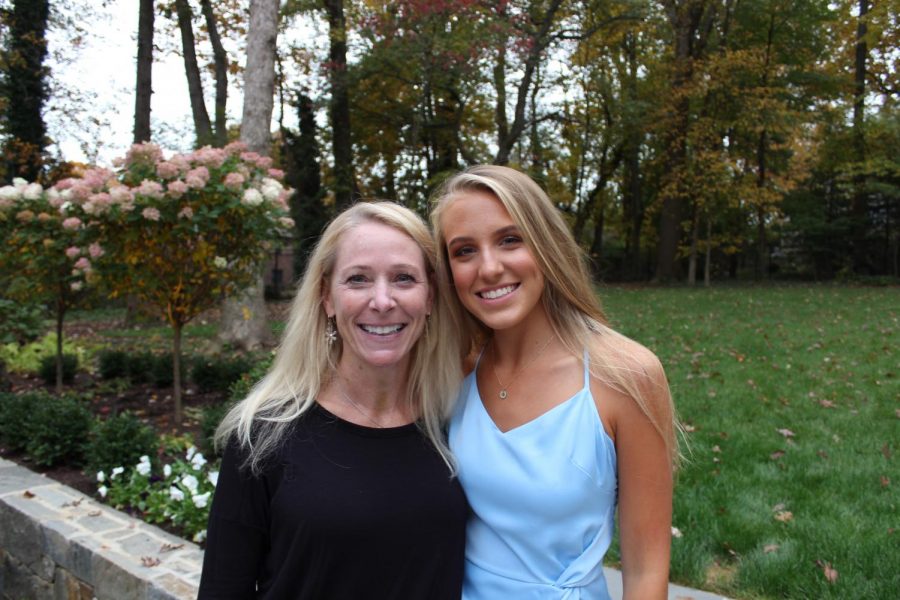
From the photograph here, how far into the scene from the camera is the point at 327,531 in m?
1.61

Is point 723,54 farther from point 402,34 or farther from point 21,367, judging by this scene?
point 21,367

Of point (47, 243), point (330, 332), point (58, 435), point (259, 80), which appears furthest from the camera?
point (259, 80)

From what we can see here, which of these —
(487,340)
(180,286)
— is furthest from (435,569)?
(180,286)

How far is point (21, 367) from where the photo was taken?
26.5ft

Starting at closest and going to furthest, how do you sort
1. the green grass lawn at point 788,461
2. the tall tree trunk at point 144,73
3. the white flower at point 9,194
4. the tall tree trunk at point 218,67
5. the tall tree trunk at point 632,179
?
1. the green grass lawn at point 788,461
2. the white flower at point 9,194
3. the tall tree trunk at point 144,73
4. the tall tree trunk at point 218,67
5. the tall tree trunk at point 632,179

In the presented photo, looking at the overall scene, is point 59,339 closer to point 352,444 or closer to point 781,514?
point 352,444

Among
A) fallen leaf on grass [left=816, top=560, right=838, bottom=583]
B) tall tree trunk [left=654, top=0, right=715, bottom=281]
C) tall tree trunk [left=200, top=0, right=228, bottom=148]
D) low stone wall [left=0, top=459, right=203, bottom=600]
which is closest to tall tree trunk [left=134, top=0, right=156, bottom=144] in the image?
tall tree trunk [left=200, top=0, right=228, bottom=148]

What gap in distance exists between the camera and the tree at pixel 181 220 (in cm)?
510

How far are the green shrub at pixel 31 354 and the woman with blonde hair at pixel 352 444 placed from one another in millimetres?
7120

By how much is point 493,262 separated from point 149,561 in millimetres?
2435

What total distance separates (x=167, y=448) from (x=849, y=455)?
14.8 ft

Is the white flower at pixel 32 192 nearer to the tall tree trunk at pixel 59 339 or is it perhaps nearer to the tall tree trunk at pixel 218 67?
the tall tree trunk at pixel 59 339

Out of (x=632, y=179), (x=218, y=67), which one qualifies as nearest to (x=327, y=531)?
(x=218, y=67)

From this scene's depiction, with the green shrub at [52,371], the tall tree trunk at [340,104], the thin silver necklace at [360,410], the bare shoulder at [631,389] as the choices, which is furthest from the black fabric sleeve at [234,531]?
the tall tree trunk at [340,104]
